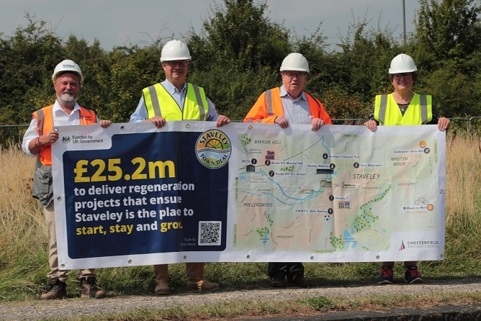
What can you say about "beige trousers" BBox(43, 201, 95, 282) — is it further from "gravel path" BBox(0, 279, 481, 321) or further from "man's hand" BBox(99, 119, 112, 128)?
"man's hand" BBox(99, 119, 112, 128)

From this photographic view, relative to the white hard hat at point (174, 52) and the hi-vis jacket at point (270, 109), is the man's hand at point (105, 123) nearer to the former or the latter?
the white hard hat at point (174, 52)

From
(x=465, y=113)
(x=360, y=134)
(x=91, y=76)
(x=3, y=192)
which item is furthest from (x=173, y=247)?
(x=465, y=113)

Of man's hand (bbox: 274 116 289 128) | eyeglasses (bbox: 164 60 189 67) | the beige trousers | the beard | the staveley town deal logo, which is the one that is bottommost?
the beige trousers

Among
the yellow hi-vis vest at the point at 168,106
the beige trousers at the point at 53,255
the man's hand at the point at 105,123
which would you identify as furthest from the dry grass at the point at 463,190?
the beige trousers at the point at 53,255

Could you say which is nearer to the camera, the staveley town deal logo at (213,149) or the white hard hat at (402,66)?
the staveley town deal logo at (213,149)

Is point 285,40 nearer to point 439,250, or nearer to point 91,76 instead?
point 91,76

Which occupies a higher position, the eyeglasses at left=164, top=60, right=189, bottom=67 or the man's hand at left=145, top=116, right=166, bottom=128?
the eyeglasses at left=164, top=60, right=189, bottom=67

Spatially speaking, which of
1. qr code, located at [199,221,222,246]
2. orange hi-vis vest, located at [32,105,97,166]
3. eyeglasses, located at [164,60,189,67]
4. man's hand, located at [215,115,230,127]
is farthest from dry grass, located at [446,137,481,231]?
orange hi-vis vest, located at [32,105,97,166]

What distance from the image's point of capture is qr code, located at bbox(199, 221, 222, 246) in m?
9.28

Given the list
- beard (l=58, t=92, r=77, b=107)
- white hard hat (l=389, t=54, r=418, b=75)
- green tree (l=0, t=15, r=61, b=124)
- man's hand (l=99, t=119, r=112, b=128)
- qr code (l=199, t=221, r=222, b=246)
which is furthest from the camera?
green tree (l=0, t=15, r=61, b=124)

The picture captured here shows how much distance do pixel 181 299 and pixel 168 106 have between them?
2.01 meters

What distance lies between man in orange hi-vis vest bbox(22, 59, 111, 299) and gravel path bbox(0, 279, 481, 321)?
0.24 metres

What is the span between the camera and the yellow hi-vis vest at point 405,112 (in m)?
9.92

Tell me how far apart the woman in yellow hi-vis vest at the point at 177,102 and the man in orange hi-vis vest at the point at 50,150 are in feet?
1.89
